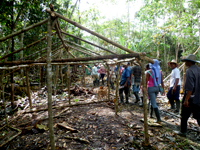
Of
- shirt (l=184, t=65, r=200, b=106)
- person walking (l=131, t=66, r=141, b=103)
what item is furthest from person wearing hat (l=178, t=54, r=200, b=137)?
person walking (l=131, t=66, r=141, b=103)

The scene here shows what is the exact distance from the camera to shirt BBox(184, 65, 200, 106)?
2850 mm

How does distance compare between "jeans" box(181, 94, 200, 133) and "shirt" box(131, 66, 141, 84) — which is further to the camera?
"shirt" box(131, 66, 141, 84)

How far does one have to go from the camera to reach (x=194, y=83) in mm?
2910

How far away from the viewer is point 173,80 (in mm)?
4867

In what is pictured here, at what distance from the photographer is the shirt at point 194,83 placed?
2.85m

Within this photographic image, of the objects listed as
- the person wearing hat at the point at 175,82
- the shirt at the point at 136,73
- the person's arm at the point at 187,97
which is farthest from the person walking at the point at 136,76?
the person's arm at the point at 187,97

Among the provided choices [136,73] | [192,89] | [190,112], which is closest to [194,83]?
[192,89]

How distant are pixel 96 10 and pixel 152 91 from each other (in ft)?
46.3

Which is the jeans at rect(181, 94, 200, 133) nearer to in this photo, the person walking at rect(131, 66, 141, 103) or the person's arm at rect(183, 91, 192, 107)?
the person's arm at rect(183, 91, 192, 107)

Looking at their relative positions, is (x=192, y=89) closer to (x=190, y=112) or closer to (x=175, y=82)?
(x=190, y=112)

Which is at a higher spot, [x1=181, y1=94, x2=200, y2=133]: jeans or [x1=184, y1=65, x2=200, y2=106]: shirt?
[x1=184, y1=65, x2=200, y2=106]: shirt

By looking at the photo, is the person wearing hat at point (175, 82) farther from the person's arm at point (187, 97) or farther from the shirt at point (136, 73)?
the person's arm at point (187, 97)

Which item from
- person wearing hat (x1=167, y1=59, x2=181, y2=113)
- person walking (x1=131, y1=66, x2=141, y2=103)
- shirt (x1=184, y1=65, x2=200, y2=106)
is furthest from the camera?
person walking (x1=131, y1=66, x2=141, y2=103)

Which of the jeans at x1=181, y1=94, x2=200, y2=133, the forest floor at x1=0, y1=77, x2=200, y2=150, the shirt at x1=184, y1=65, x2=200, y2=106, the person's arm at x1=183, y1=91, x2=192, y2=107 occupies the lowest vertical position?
the forest floor at x1=0, y1=77, x2=200, y2=150
